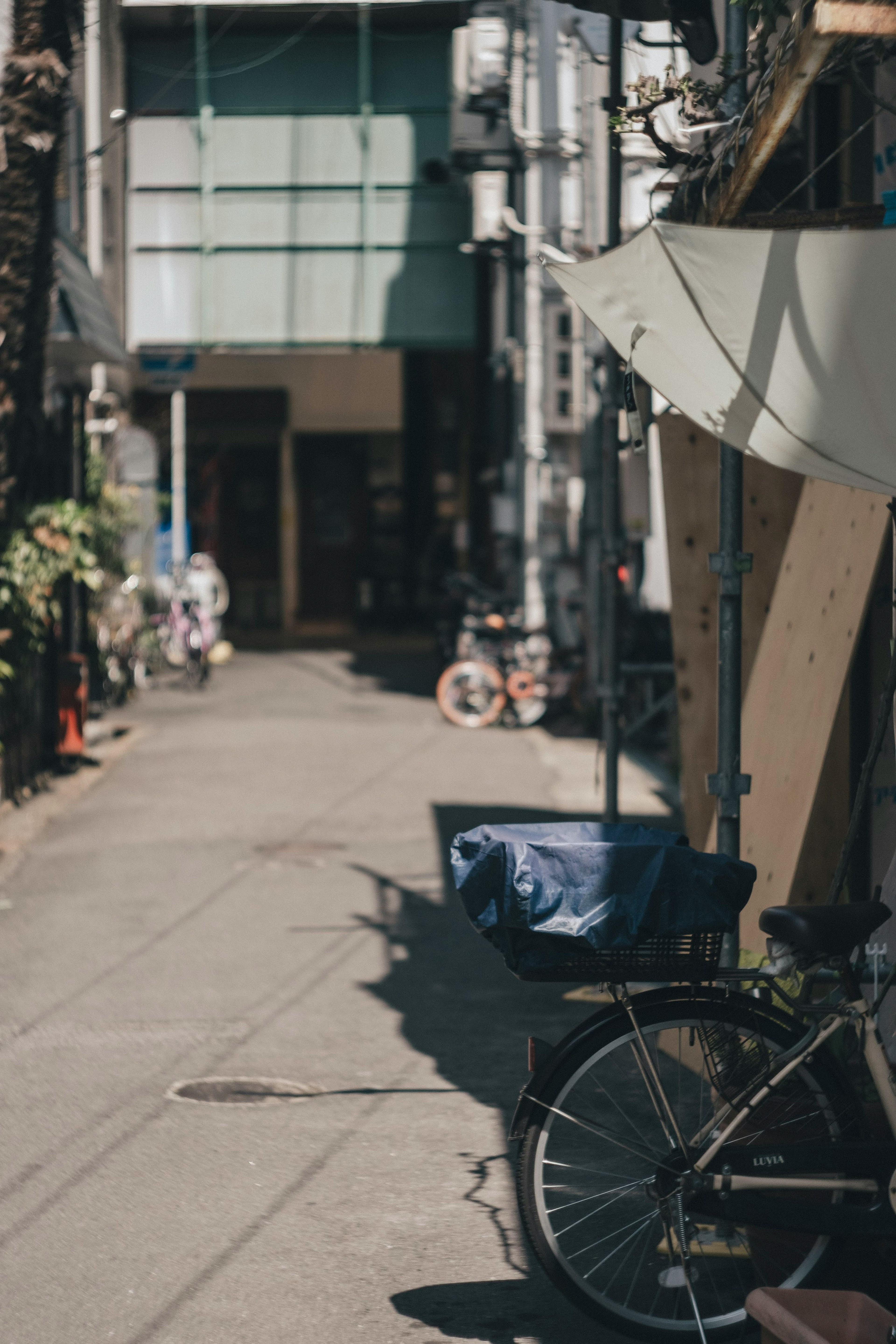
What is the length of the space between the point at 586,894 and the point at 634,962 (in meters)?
0.21

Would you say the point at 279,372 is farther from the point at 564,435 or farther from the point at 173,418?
the point at 564,435

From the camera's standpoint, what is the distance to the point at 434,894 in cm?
989

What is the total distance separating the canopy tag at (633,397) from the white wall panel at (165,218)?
22326mm

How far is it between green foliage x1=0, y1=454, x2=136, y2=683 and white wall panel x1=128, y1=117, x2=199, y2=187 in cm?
1504

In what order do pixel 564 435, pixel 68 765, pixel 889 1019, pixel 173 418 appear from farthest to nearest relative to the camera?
pixel 173 418 < pixel 564 435 < pixel 68 765 < pixel 889 1019

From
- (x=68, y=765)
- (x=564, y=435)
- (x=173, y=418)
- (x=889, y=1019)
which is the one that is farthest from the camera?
(x=173, y=418)

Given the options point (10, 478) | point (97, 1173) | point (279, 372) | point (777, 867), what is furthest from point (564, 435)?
point (97, 1173)

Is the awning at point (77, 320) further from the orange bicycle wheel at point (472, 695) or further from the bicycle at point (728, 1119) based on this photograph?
the bicycle at point (728, 1119)

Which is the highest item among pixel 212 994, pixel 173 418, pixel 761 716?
pixel 173 418

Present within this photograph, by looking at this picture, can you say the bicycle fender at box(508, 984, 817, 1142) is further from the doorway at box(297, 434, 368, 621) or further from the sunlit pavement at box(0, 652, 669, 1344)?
the doorway at box(297, 434, 368, 621)

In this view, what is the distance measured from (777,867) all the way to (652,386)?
2.67m

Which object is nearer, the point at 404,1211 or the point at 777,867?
the point at 404,1211

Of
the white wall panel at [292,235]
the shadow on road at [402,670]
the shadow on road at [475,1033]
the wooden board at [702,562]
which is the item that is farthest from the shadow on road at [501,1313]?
the white wall panel at [292,235]

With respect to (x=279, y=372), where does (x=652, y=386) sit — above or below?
below
